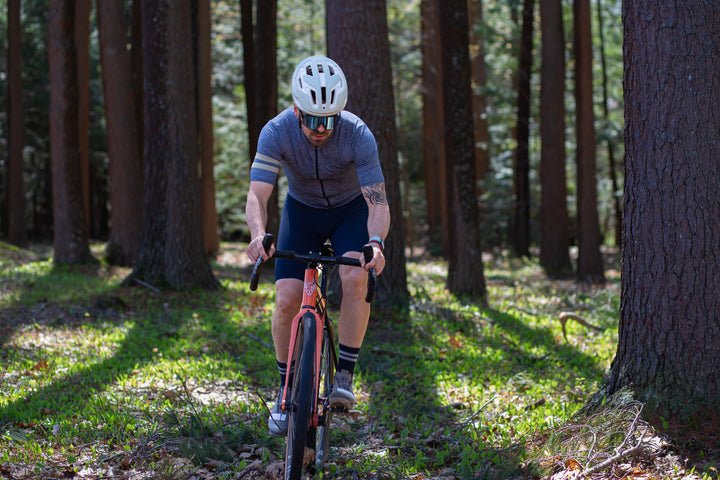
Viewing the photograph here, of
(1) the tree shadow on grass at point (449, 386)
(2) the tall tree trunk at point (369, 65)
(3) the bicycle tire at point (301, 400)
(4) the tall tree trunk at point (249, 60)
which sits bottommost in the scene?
(1) the tree shadow on grass at point (449, 386)

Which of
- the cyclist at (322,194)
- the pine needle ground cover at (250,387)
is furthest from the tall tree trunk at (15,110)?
the cyclist at (322,194)

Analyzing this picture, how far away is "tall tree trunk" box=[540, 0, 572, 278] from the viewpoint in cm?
1620

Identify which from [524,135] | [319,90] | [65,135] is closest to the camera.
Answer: [319,90]

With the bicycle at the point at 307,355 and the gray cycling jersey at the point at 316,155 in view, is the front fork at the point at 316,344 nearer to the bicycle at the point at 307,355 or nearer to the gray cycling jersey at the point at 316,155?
the bicycle at the point at 307,355

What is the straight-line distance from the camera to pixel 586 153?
14516 millimetres

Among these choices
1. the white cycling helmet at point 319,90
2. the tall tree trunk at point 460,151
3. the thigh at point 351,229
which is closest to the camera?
the white cycling helmet at point 319,90

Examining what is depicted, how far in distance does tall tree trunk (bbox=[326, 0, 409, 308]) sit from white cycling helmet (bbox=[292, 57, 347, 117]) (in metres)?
4.36

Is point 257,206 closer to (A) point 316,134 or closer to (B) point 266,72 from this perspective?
(A) point 316,134

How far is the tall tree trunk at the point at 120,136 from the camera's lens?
1346cm

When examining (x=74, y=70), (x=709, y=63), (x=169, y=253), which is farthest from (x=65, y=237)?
(x=709, y=63)

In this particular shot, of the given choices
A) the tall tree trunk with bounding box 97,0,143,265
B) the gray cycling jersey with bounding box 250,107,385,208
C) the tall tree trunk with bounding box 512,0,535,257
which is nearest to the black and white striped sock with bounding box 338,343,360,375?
the gray cycling jersey with bounding box 250,107,385,208

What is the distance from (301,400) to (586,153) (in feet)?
41.5

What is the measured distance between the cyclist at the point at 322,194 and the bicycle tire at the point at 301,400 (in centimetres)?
42

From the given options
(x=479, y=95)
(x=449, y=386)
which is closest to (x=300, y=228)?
(x=449, y=386)
